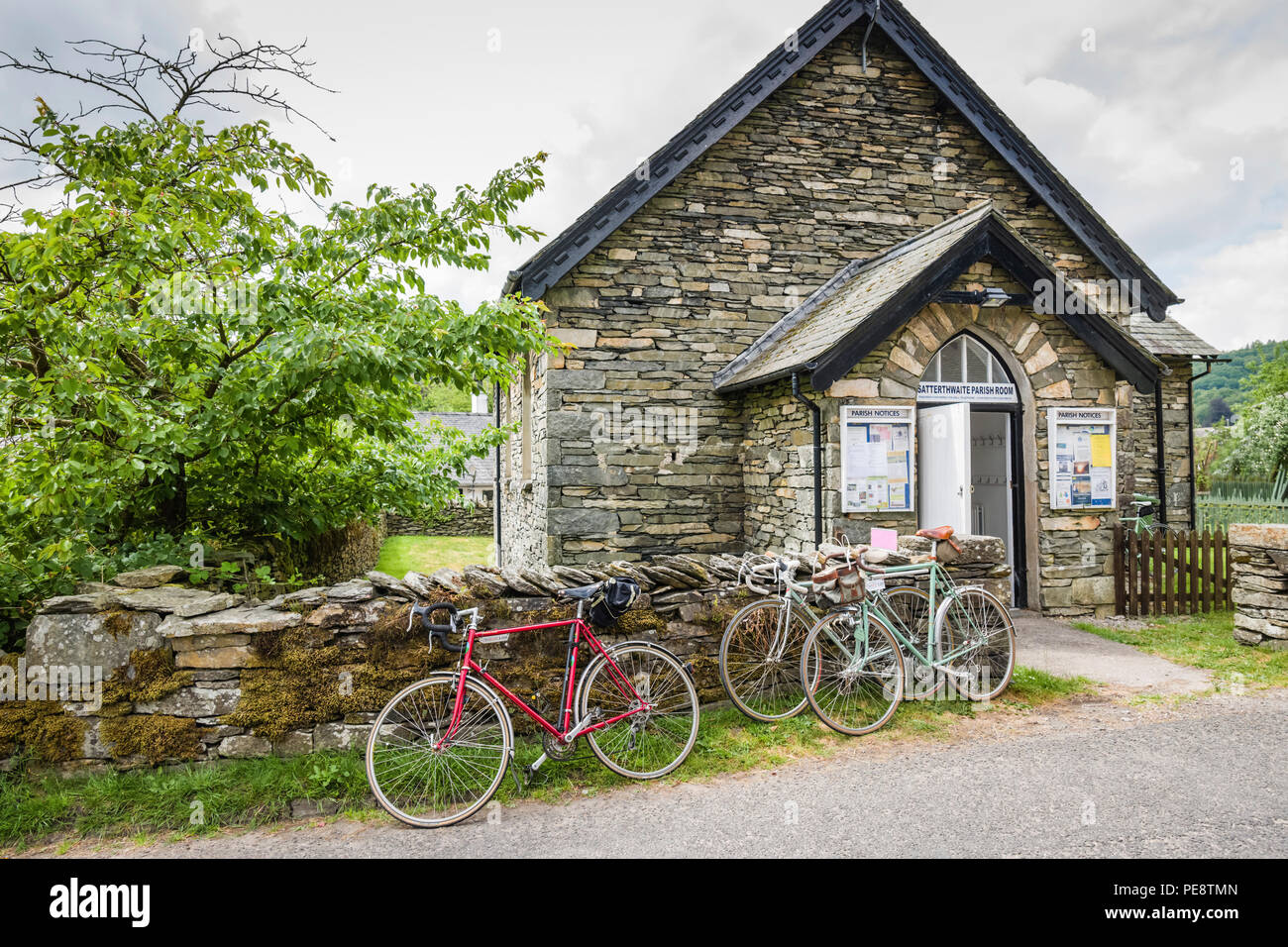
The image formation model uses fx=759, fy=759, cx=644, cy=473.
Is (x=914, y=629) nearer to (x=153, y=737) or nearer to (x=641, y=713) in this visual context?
(x=641, y=713)

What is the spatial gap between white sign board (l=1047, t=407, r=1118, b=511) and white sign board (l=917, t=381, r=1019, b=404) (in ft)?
1.68

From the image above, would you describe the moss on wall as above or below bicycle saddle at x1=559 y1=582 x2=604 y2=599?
below

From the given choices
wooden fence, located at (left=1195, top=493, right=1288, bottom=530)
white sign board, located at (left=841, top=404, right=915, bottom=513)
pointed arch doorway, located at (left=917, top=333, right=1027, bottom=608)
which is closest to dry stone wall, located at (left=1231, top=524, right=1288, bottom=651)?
pointed arch doorway, located at (left=917, top=333, right=1027, bottom=608)

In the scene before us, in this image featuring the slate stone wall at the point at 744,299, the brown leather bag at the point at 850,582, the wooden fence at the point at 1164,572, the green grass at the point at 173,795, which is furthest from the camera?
the slate stone wall at the point at 744,299

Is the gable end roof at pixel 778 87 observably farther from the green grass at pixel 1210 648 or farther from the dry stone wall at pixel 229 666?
the dry stone wall at pixel 229 666

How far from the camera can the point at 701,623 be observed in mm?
5430

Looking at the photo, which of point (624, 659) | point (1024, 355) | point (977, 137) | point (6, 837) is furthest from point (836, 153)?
point (6, 837)

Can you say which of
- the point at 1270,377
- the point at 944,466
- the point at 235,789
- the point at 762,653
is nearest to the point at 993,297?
the point at 944,466

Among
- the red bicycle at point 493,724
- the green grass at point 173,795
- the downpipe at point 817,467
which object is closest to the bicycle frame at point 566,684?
the red bicycle at point 493,724

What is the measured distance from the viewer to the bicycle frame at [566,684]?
4.16 m

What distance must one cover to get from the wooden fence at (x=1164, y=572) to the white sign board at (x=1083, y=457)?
0.54 m

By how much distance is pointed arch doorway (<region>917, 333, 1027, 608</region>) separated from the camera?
26.4 ft

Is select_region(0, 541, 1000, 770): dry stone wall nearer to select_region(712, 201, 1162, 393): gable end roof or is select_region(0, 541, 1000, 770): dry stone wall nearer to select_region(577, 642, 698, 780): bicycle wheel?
select_region(577, 642, 698, 780): bicycle wheel

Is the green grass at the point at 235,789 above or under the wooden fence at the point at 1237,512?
under
